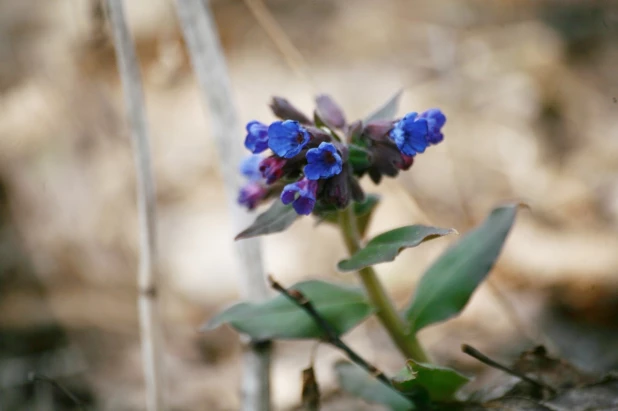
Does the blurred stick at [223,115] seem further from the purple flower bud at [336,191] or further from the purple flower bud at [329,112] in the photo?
the purple flower bud at [336,191]

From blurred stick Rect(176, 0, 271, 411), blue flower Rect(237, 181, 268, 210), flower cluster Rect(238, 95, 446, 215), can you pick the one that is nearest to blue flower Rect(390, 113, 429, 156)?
flower cluster Rect(238, 95, 446, 215)

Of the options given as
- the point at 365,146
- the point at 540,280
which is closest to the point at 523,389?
the point at 365,146

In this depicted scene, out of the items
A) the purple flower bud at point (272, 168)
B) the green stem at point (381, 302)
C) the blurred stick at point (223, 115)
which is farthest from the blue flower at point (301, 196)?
the blurred stick at point (223, 115)

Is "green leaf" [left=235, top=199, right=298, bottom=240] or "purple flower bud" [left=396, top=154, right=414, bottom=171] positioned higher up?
"purple flower bud" [left=396, top=154, right=414, bottom=171]

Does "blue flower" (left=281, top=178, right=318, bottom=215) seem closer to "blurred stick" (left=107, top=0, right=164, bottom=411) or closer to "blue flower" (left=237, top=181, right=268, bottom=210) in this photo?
"blue flower" (left=237, top=181, right=268, bottom=210)

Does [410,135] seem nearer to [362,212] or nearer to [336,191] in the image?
[336,191]

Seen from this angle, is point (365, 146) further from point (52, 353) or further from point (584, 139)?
point (52, 353)
